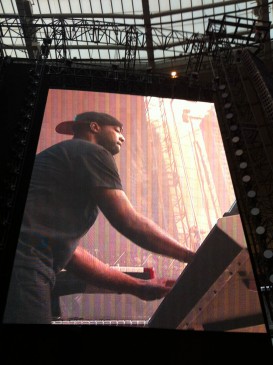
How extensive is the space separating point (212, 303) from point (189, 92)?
10638 millimetres

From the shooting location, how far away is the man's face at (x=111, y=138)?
607 inches

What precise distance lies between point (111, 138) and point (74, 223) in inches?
156

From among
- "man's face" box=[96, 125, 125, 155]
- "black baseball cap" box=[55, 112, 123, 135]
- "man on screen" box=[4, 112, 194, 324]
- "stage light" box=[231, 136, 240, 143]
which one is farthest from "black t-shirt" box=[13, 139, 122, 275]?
"stage light" box=[231, 136, 240, 143]

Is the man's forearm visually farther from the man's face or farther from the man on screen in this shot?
the man's face

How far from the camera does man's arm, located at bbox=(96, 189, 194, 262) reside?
13000 mm

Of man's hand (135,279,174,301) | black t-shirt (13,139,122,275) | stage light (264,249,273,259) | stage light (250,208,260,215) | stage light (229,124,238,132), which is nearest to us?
man's hand (135,279,174,301)

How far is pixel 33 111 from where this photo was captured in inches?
669

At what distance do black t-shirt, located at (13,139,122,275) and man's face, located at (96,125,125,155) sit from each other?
12.2 inches

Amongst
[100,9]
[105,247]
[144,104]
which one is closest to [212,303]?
[105,247]

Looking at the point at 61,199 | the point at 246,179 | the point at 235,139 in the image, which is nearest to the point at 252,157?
the point at 235,139

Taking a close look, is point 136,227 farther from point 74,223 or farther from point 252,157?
point 252,157

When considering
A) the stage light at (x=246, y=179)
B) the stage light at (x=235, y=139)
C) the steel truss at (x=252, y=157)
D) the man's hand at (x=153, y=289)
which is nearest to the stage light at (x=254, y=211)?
the steel truss at (x=252, y=157)

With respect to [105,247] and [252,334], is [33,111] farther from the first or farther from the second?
[252,334]

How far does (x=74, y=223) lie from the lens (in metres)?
13.1
